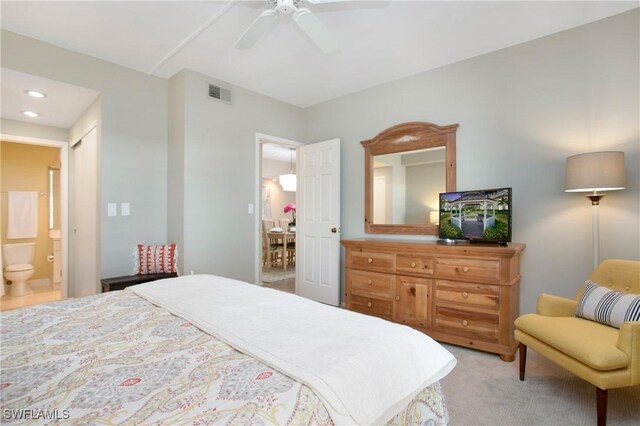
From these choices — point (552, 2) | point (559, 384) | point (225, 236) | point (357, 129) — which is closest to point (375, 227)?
point (357, 129)

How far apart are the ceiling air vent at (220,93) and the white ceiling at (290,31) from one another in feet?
0.42

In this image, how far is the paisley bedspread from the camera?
686mm

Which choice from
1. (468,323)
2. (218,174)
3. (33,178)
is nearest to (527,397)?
(468,323)

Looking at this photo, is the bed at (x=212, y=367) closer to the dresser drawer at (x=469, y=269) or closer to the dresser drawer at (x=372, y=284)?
the dresser drawer at (x=469, y=269)

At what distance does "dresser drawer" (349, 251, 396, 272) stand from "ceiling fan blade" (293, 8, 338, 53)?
1857mm

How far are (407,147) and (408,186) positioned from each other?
44cm

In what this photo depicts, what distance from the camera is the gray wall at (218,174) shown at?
3.15 metres

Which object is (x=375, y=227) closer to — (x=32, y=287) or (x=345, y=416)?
(x=345, y=416)

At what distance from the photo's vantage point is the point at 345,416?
754 mm

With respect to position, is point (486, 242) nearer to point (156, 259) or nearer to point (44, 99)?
point (156, 259)

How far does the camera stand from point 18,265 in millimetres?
4391

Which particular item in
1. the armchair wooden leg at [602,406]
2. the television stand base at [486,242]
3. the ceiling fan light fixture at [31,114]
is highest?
the ceiling fan light fixture at [31,114]

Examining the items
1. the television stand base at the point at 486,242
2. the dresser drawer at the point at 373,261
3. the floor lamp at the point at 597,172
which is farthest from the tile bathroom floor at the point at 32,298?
the floor lamp at the point at 597,172

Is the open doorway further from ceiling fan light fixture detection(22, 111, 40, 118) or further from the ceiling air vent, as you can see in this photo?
ceiling fan light fixture detection(22, 111, 40, 118)
